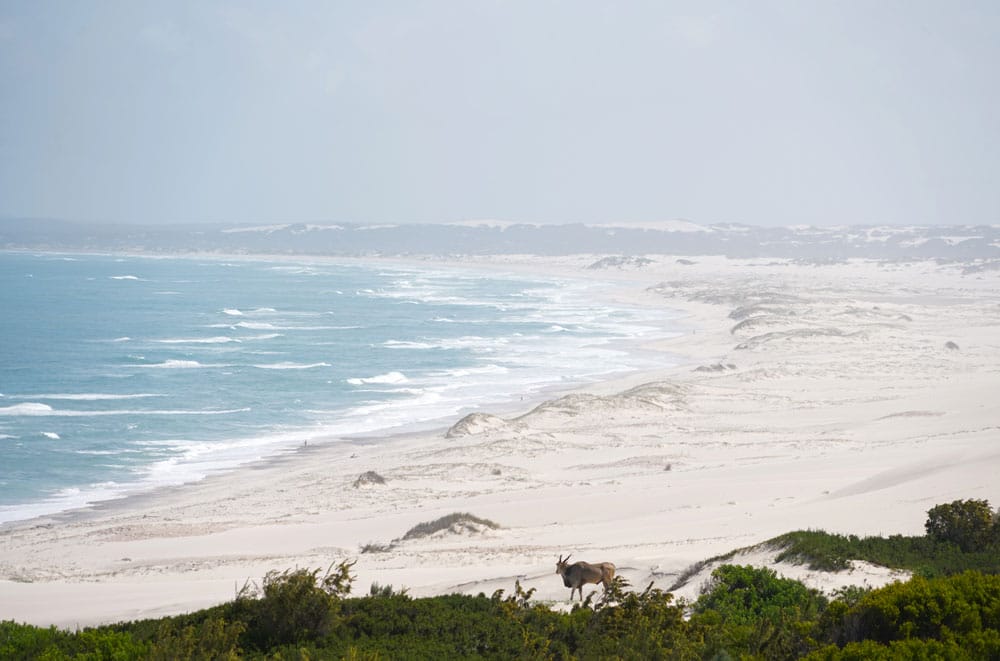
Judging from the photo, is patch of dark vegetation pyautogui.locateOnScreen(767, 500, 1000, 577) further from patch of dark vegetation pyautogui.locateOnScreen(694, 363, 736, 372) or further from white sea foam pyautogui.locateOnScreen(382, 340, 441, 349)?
white sea foam pyautogui.locateOnScreen(382, 340, 441, 349)

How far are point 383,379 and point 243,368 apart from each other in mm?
8129

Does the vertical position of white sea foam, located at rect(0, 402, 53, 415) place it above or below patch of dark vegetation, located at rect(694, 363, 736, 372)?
below

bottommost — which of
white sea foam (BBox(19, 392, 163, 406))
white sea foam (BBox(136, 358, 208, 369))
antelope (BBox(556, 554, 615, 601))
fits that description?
white sea foam (BBox(19, 392, 163, 406))

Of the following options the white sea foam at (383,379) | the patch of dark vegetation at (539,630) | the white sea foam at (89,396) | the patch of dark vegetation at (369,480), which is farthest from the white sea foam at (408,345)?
the patch of dark vegetation at (539,630)

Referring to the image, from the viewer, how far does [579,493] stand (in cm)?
2220

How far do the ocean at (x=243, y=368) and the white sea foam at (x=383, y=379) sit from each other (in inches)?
4.0

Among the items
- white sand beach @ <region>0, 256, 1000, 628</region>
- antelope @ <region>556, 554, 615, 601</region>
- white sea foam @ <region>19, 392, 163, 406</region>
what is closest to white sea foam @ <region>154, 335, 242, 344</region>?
white sea foam @ <region>19, 392, 163, 406</region>

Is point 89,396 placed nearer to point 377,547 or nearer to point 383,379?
point 383,379

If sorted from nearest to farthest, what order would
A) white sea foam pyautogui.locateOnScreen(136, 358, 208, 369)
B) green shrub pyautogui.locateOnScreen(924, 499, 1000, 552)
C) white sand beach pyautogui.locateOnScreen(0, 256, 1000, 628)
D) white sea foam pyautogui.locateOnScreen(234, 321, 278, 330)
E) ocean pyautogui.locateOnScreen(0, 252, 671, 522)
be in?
green shrub pyautogui.locateOnScreen(924, 499, 1000, 552), white sand beach pyautogui.locateOnScreen(0, 256, 1000, 628), ocean pyautogui.locateOnScreen(0, 252, 671, 522), white sea foam pyautogui.locateOnScreen(136, 358, 208, 369), white sea foam pyautogui.locateOnScreen(234, 321, 278, 330)

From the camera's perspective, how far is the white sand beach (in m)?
15.1

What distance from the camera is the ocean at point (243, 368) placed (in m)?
30.3

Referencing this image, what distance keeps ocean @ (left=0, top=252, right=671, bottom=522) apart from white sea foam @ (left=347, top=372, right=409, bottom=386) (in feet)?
0.33

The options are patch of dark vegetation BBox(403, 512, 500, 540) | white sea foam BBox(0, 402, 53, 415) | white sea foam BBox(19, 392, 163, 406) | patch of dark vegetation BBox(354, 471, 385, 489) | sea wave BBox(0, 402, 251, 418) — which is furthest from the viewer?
white sea foam BBox(19, 392, 163, 406)

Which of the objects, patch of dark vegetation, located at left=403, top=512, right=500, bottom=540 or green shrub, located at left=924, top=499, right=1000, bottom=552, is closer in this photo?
green shrub, located at left=924, top=499, right=1000, bottom=552
